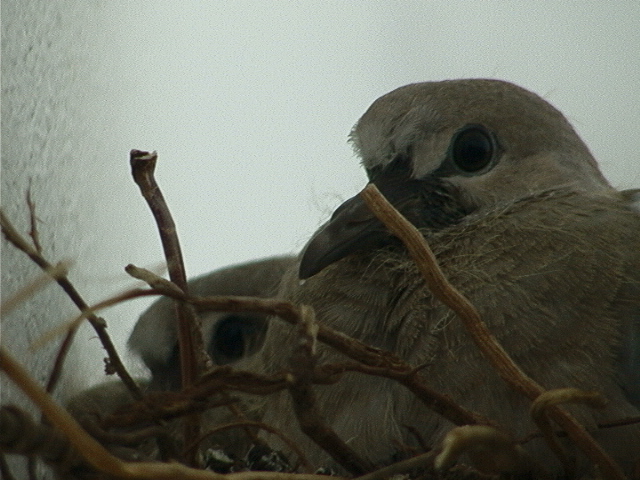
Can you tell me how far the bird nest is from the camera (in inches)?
25.4

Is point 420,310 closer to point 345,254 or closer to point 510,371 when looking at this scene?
point 345,254

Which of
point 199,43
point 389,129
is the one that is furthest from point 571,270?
point 199,43

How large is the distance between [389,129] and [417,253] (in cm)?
55

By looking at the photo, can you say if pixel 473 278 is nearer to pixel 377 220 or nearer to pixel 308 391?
pixel 377 220

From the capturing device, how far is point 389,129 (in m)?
1.41

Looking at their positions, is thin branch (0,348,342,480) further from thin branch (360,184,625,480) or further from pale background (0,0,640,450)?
pale background (0,0,640,450)

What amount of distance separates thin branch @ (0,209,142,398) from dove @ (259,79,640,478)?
0.62 ft

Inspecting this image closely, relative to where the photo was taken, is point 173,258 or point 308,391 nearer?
point 308,391

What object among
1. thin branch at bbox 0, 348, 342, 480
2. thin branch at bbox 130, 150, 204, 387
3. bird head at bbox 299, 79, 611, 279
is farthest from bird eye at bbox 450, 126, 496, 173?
thin branch at bbox 0, 348, 342, 480

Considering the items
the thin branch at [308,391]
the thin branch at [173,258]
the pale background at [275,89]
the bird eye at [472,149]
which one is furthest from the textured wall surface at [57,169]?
the bird eye at [472,149]

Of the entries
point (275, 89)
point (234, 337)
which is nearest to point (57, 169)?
point (234, 337)

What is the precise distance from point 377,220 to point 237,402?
408 millimetres

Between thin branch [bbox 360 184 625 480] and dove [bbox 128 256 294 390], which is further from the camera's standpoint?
dove [bbox 128 256 294 390]

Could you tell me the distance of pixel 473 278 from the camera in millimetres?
1138
